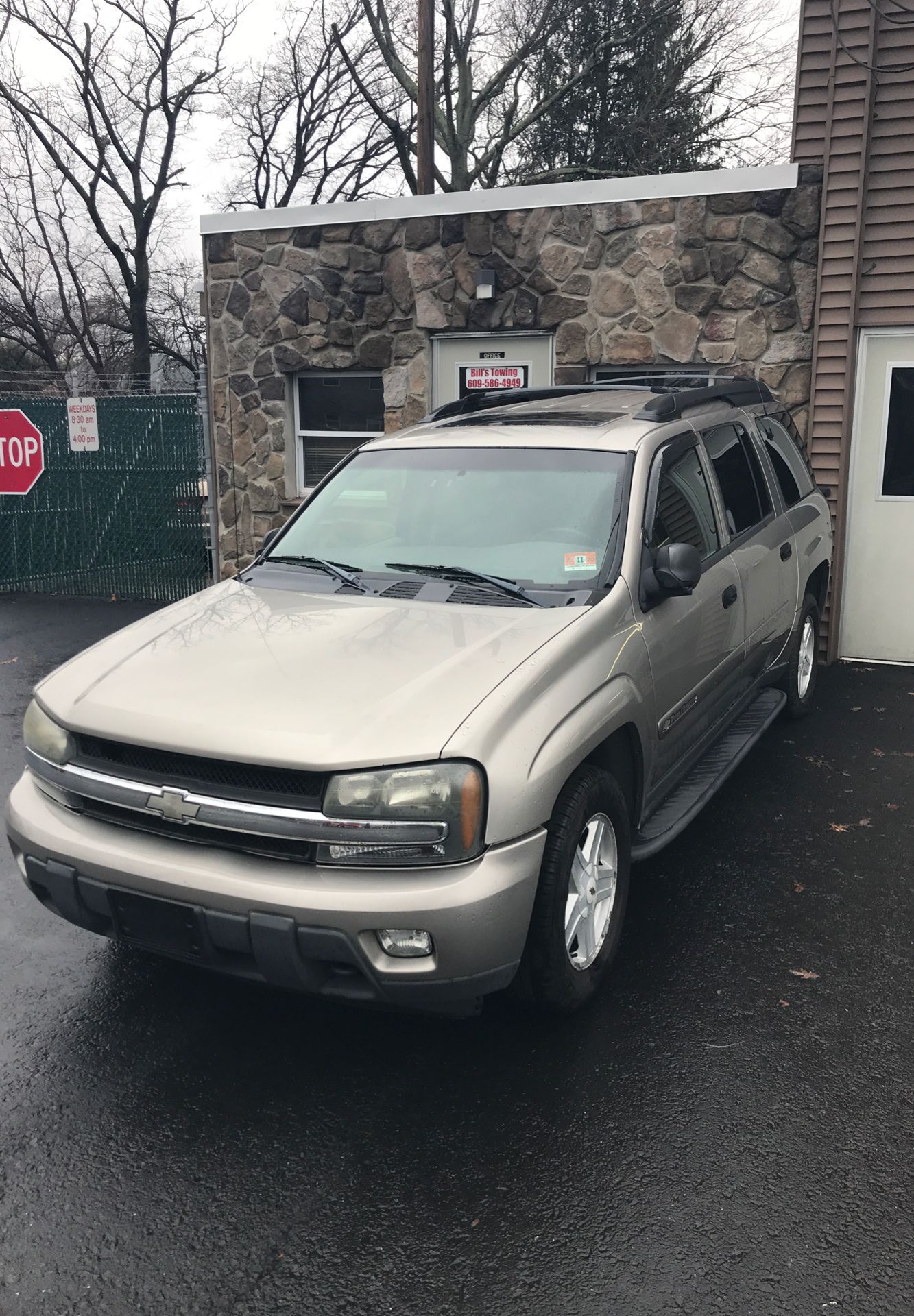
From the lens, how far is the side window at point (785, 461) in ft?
20.6

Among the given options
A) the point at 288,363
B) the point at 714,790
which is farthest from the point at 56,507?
the point at 714,790

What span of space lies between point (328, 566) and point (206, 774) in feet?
4.87

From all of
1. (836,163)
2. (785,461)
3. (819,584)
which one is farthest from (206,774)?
(836,163)

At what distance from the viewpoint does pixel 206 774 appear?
130 inches

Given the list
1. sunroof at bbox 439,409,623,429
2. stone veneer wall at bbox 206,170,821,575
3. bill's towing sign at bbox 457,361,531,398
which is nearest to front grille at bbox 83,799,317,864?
sunroof at bbox 439,409,623,429

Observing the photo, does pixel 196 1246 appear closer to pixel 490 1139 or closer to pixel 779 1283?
pixel 490 1139

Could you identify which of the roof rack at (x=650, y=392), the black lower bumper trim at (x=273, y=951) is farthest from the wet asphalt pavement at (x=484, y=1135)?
the roof rack at (x=650, y=392)

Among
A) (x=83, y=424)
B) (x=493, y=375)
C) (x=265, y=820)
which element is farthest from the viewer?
(x=83, y=424)

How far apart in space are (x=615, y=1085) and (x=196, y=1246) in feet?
4.26

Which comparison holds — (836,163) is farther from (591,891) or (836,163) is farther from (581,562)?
(591,891)

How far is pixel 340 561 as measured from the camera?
184 inches

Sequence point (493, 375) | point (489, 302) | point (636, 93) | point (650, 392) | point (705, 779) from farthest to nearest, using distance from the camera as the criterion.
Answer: point (636, 93)
point (493, 375)
point (489, 302)
point (650, 392)
point (705, 779)

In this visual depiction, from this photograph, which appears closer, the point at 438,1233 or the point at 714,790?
the point at 438,1233

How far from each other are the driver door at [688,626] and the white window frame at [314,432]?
→ 5.63 meters
